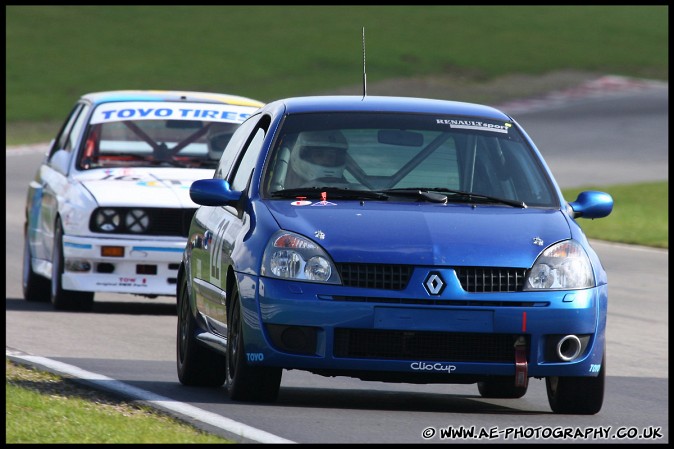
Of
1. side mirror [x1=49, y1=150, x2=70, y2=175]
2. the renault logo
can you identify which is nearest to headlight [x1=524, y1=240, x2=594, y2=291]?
the renault logo

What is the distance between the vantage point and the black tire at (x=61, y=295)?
13.3 metres

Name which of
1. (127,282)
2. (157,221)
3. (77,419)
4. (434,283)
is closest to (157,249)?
(157,221)

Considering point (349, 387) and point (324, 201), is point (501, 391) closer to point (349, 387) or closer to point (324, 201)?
point (349, 387)

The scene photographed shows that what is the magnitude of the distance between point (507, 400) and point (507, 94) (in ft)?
112

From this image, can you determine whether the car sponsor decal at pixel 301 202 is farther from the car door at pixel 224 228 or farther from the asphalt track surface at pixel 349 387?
the asphalt track surface at pixel 349 387

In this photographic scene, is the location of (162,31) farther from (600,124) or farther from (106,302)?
(106,302)

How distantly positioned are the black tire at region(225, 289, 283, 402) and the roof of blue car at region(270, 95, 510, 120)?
1.28 m

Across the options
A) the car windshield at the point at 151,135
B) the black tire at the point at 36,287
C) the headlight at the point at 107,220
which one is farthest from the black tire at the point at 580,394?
the black tire at the point at 36,287

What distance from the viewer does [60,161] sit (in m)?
14.3

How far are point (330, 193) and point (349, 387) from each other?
153 centimetres

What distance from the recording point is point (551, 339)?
7828 mm

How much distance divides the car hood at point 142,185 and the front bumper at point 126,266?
11.7 inches

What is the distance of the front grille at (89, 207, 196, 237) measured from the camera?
13062mm

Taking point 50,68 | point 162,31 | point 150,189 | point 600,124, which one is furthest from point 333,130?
point 162,31
